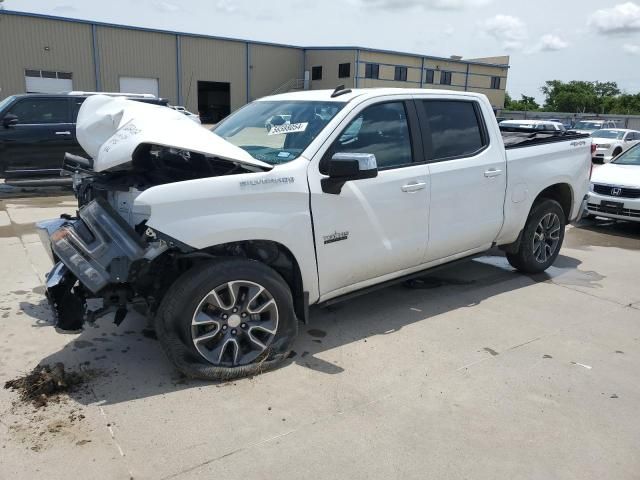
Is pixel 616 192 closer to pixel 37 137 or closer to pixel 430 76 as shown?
pixel 37 137

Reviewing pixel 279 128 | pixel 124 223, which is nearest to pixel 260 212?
pixel 124 223

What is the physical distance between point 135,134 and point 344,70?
155ft

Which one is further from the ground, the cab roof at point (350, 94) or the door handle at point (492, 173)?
the cab roof at point (350, 94)

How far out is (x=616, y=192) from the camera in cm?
846

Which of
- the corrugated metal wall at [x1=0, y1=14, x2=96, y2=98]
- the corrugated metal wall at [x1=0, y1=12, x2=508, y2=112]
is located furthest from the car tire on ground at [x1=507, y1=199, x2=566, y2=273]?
the corrugated metal wall at [x1=0, y1=14, x2=96, y2=98]

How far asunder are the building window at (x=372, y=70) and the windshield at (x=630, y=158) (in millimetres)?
40430

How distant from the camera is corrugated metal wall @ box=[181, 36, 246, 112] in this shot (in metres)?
40.8

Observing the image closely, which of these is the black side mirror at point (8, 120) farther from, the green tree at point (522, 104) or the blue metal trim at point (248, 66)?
the green tree at point (522, 104)

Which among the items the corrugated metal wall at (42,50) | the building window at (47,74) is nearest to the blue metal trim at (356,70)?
the corrugated metal wall at (42,50)

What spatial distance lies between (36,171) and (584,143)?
9.61 metres

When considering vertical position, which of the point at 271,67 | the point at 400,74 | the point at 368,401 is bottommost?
the point at 368,401

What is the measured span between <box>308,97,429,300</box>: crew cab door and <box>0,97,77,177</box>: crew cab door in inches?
335

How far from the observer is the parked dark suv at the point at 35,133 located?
1017cm

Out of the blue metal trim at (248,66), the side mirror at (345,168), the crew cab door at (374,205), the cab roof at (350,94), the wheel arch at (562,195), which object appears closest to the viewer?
the side mirror at (345,168)
